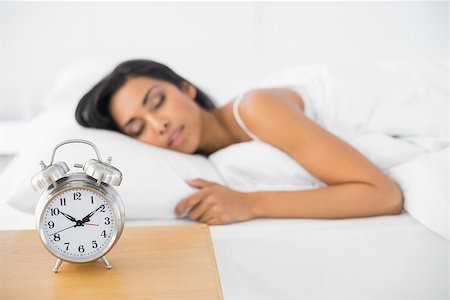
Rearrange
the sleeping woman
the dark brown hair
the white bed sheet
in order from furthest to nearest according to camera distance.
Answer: the dark brown hair → the sleeping woman → the white bed sheet

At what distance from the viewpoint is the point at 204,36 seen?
305cm

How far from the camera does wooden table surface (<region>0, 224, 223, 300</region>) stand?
81 cm

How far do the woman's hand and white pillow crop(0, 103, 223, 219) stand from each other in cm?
5

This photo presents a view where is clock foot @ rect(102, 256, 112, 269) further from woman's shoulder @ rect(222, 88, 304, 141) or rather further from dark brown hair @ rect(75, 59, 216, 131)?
dark brown hair @ rect(75, 59, 216, 131)

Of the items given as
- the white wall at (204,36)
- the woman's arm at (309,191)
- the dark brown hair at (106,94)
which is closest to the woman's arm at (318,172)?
the woman's arm at (309,191)

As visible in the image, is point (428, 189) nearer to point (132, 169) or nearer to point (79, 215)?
point (132, 169)

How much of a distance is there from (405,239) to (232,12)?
2024 millimetres

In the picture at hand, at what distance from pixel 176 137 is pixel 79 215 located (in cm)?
76

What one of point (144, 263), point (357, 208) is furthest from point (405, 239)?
point (144, 263)

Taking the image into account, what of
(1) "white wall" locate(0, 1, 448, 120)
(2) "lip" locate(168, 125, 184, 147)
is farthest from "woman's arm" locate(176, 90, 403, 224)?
(1) "white wall" locate(0, 1, 448, 120)

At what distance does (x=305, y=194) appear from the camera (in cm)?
139

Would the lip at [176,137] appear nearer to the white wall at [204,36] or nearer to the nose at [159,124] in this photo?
the nose at [159,124]

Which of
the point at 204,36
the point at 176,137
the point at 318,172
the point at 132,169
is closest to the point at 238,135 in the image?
the point at 176,137

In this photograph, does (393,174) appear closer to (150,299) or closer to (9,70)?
(150,299)
